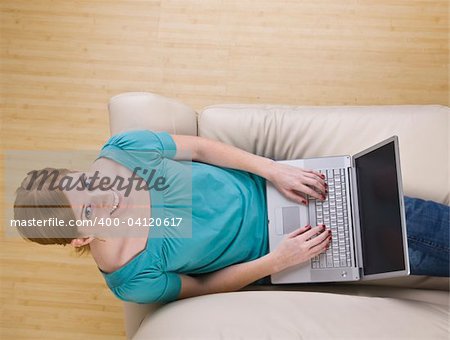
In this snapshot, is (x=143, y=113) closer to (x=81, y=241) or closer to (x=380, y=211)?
(x=81, y=241)

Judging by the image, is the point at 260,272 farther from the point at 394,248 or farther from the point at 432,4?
the point at 432,4

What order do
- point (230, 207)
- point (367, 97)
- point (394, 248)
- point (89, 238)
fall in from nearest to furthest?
point (394, 248) < point (89, 238) < point (230, 207) < point (367, 97)

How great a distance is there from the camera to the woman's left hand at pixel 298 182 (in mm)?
1399

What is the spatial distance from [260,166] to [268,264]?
273mm

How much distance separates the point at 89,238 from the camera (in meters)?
1.31

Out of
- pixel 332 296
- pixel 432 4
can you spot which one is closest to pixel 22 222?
pixel 332 296

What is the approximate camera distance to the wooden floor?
1988mm

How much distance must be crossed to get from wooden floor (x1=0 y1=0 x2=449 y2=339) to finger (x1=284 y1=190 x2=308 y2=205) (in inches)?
26.0

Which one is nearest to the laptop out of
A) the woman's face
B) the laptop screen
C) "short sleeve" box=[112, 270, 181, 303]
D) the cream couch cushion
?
the laptop screen

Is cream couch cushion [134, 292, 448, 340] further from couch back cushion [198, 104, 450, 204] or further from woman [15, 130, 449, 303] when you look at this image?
couch back cushion [198, 104, 450, 204]

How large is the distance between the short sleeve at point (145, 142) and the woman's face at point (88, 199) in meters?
0.12

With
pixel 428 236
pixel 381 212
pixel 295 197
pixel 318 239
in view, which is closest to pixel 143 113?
pixel 295 197

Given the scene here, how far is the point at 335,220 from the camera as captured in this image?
1.39 metres

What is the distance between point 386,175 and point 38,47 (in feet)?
4.94
